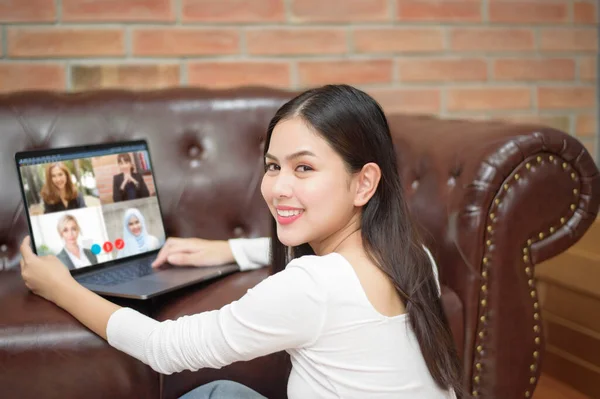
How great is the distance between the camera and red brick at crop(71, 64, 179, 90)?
2.11 m

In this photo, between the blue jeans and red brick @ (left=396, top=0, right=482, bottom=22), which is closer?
the blue jeans

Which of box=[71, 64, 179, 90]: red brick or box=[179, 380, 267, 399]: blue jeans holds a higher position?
box=[71, 64, 179, 90]: red brick

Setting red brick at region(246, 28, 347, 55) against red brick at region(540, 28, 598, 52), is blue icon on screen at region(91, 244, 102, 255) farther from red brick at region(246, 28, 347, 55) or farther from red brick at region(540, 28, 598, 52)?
red brick at region(540, 28, 598, 52)

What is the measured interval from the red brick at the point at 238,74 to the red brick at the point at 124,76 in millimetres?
69

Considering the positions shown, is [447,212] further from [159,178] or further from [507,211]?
[159,178]

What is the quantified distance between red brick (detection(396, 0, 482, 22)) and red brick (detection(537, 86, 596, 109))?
37 centimetres

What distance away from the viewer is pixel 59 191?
1561 millimetres

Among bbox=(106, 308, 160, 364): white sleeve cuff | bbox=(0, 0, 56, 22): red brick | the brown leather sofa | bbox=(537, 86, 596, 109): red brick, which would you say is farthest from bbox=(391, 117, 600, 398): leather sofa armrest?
bbox=(0, 0, 56, 22): red brick

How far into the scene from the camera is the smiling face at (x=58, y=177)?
1562 millimetres

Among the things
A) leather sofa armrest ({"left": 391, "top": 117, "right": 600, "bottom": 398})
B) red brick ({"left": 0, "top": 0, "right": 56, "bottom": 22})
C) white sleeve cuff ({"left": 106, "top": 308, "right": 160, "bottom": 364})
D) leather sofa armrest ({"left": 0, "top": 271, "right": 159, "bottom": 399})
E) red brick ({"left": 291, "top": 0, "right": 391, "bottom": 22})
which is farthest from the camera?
red brick ({"left": 291, "top": 0, "right": 391, "bottom": 22})

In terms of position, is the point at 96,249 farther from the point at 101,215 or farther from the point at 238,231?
the point at 238,231

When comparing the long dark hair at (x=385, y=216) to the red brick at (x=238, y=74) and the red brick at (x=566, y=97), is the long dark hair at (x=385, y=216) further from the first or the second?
the red brick at (x=566, y=97)

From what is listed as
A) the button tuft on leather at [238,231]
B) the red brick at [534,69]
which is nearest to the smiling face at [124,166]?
the button tuft on leather at [238,231]

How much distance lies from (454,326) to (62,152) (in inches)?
36.1
